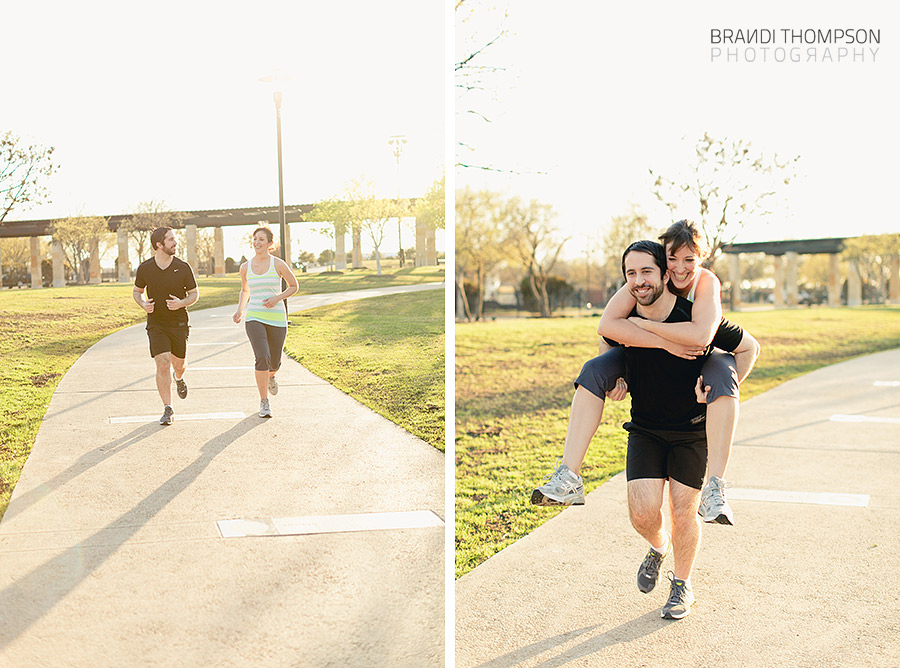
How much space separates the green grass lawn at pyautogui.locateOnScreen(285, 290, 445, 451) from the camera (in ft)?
13.1

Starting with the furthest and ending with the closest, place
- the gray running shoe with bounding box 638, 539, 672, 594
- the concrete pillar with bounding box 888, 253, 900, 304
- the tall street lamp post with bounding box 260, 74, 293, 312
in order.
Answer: the concrete pillar with bounding box 888, 253, 900, 304, the tall street lamp post with bounding box 260, 74, 293, 312, the gray running shoe with bounding box 638, 539, 672, 594

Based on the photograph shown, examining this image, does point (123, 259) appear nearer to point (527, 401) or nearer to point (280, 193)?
point (280, 193)

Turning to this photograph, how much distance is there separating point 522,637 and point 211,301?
75.6 inches

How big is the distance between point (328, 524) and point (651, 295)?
Answer: 173 centimetres

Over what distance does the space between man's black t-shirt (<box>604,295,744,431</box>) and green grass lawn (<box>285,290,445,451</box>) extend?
3.80 ft

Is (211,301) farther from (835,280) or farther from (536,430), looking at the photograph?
(835,280)

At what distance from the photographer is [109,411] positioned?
354 centimetres

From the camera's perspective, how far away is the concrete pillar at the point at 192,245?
12.4 feet

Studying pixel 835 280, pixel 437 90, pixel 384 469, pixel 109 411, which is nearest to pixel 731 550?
pixel 384 469

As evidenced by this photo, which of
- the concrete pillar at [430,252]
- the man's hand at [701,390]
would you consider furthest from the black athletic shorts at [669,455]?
the concrete pillar at [430,252]

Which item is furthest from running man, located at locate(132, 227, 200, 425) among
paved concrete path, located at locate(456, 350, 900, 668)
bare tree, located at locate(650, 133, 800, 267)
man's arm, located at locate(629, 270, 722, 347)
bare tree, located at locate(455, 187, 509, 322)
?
bare tree, located at locate(455, 187, 509, 322)

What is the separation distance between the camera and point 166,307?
3.66m

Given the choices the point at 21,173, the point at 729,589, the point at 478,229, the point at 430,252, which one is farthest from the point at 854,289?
the point at 21,173

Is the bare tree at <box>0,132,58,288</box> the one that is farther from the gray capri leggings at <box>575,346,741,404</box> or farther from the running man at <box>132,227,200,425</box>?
the gray capri leggings at <box>575,346,741,404</box>
